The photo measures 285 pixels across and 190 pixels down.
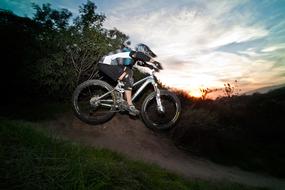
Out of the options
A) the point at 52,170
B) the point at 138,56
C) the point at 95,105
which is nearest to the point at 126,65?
the point at 138,56

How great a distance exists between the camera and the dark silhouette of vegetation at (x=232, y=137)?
23.0ft

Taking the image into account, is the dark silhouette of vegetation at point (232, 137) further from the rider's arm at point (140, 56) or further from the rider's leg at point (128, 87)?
the rider's arm at point (140, 56)

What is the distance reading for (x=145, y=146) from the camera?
562 cm

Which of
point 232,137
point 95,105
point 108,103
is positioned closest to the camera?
point 95,105

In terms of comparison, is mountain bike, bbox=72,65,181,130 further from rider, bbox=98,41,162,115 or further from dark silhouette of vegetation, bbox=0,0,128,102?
dark silhouette of vegetation, bbox=0,0,128,102

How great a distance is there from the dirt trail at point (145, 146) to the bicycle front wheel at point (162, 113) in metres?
0.45

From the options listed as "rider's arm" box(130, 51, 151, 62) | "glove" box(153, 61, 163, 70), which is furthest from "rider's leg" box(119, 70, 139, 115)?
"glove" box(153, 61, 163, 70)

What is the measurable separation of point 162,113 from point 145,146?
39.9 inches

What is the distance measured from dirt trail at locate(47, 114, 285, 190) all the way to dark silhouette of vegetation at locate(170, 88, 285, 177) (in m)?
0.59

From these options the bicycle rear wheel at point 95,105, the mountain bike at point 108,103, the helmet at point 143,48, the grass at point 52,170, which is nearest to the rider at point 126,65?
the helmet at point 143,48

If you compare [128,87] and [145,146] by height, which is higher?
[128,87]

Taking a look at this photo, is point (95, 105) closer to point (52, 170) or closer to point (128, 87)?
point (128, 87)

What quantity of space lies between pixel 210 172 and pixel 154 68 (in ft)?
10.3

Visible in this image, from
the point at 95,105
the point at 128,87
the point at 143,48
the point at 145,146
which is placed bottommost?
the point at 145,146
